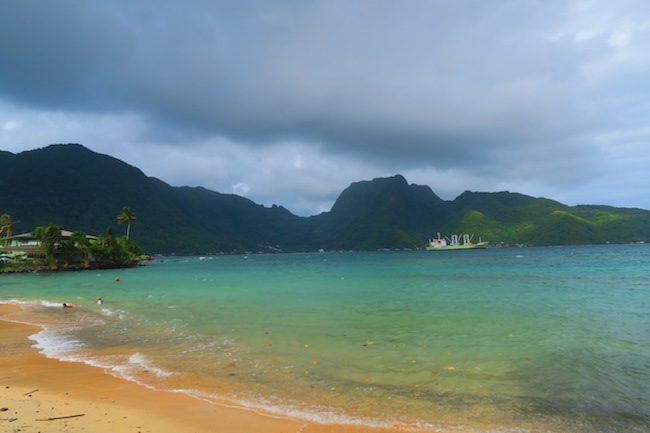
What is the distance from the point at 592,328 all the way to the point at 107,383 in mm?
17151

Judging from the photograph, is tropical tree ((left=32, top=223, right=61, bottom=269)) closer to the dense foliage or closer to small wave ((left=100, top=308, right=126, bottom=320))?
the dense foliage

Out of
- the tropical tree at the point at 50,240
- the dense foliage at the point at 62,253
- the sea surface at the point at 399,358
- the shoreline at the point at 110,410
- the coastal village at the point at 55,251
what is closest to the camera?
the shoreline at the point at 110,410

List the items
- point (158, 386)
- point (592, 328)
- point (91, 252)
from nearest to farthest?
1. point (158, 386)
2. point (592, 328)
3. point (91, 252)

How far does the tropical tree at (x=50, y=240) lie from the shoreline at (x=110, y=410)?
83997 mm

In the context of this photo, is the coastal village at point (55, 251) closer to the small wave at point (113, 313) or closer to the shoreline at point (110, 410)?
the small wave at point (113, 313)

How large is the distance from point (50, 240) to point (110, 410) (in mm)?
88958

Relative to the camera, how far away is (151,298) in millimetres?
29656

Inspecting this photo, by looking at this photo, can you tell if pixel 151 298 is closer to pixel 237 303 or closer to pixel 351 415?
pixel 237 303

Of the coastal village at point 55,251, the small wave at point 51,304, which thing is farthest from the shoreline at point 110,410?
the coastal village at point 55,251

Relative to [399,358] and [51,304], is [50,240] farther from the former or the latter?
[399,358]

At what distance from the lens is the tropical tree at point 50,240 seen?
78.6 metres

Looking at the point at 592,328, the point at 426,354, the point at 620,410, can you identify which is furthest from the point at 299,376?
the point at 592,328

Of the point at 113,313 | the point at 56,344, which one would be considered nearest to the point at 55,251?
the point at 113,313

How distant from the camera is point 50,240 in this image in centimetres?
7875
